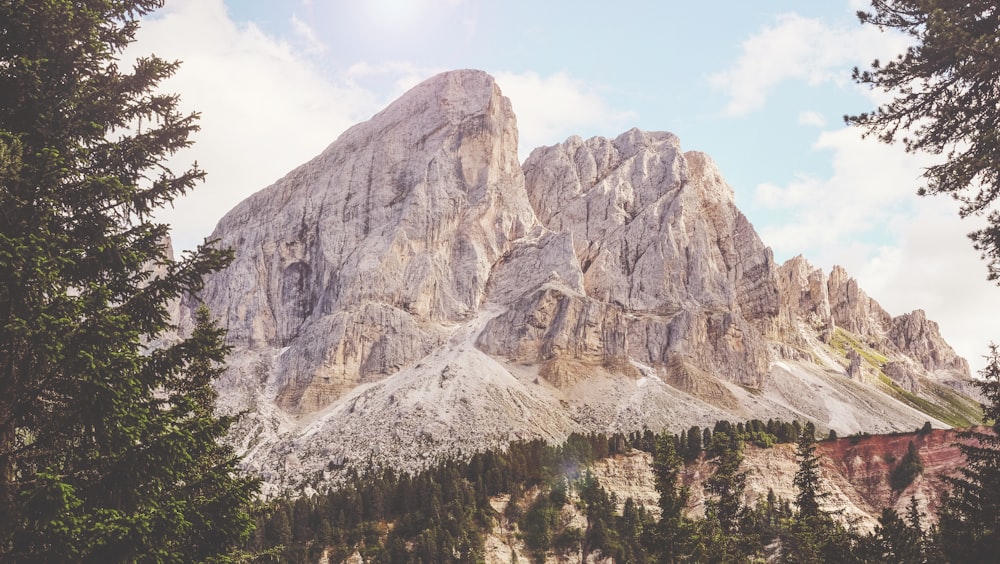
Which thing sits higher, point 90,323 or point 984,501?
point 90,323

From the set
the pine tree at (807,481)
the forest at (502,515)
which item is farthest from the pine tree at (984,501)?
the forest at (502,515)

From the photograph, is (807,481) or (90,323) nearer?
(90,323)

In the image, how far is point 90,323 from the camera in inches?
520

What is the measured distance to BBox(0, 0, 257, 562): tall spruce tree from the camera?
12.8m

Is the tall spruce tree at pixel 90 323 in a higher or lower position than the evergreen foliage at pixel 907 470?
higher

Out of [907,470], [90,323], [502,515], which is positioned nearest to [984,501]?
[90,323]

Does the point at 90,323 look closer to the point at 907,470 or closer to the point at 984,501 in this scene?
the point at 984,501

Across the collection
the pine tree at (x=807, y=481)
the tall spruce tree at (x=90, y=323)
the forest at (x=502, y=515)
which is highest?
the tall spruce tree at (x=90, y=323)

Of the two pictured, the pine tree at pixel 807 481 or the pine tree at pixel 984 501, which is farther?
the pine tree at pixel 807 481

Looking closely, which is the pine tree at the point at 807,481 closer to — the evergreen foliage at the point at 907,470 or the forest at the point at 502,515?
the forest at the point at 502,515

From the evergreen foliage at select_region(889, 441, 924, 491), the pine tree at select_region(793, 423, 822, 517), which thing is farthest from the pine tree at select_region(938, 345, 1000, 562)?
the evergreen foliage at select_region(889, 441, 924, 491)

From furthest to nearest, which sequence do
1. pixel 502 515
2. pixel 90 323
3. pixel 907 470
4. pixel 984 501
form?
pixel 907 470 → pixel 502 515 → pixel 984 501 → pixel 90 323

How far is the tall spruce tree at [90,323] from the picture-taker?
12.8m

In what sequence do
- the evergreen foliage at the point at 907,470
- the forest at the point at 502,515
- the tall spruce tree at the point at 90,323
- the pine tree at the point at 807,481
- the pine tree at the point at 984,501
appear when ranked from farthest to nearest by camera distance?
the evergreen foliage at the point at 907,470 → the forest at the point at 502,515 → the pine tree at the point at 807,481 → the pine tree at the point at 984,501 → the tall spruce tree at the point at 90,323
